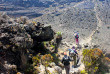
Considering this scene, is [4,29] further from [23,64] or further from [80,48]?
[80,48]

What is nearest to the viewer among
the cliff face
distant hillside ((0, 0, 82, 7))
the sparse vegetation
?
the cliff face

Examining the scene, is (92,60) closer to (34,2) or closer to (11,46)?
(11,46)

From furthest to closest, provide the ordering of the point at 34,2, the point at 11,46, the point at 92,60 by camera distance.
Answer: the point at 34,2, the point at 92,60, the point at 11,46

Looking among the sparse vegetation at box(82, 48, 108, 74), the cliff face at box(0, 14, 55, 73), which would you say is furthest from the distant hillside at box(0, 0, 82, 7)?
the sparse vegetation at box(82, 48, 108, 74)

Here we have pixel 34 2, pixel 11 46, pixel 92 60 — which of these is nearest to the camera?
pixel 11 46

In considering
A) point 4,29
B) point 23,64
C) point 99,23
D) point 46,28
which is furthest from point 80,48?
point 99,23

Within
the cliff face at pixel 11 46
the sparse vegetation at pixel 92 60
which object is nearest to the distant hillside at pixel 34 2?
the cliff face at pixel 11 46

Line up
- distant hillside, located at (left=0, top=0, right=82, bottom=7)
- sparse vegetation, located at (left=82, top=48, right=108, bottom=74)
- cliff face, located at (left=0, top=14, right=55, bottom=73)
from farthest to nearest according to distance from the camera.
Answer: distant hillside, located at (left=0, top=0, right=82, bottom=7) → sparse vegetation, located at (left=82, top=48, right=108, bottom=74) → cliff face, located at (left=0, top=14, right=55, bottom=73)

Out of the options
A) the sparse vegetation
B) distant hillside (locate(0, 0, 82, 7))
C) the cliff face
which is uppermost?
distant hillside (locate(0, 0, 82, 7))

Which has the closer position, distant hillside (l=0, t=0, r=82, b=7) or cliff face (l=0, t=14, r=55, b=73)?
cliff face (l=0, t=14, r=55, b=73)

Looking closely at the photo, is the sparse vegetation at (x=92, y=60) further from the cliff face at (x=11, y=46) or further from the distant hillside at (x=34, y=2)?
the distant hillside at (x=34, y=2)

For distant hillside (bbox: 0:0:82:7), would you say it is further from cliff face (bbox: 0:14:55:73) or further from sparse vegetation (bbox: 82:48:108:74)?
sparse vegetation (bbox: 82:48:108:74)

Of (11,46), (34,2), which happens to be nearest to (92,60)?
(11,46)

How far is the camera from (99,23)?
29.0 m
